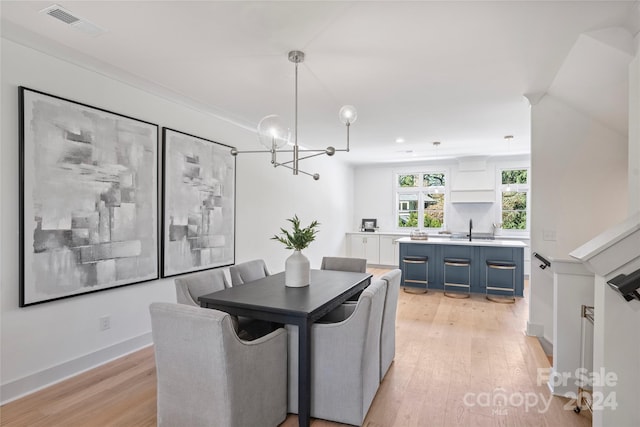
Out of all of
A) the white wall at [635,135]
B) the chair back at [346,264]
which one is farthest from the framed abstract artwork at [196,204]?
the white wall at [635,135]

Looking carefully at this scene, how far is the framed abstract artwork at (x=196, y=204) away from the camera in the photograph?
3533mm

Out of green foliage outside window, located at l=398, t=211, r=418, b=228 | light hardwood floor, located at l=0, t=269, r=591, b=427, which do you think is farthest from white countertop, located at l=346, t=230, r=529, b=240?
light hardwood floor, located at l=0, t=269, r=591, b=427

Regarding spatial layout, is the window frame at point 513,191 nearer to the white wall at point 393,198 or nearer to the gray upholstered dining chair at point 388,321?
the white wall at point 393,198

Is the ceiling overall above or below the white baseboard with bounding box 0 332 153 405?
above

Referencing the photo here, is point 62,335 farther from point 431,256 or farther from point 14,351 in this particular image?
point 431,256

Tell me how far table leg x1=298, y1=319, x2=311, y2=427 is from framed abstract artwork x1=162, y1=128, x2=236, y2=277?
2.09 m

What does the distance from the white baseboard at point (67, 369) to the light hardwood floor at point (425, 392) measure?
57mm

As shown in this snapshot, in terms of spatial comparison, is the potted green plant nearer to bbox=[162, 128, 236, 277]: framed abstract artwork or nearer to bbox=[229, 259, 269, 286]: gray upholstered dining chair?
bbox=[229, 259, 269, 286]: gray upholstered dining chair

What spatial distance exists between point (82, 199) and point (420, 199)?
708 cm

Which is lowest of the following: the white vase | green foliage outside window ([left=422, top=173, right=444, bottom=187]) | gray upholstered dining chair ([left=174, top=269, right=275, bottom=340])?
gray upholstered dining chair ([left=174, top=269, right=275, bottom=340])

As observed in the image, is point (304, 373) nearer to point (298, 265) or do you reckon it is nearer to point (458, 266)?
point (298, 265)

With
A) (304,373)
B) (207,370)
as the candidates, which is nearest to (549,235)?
(304,373)

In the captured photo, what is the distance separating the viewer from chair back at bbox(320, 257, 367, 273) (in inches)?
146

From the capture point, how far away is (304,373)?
2.04 metres
